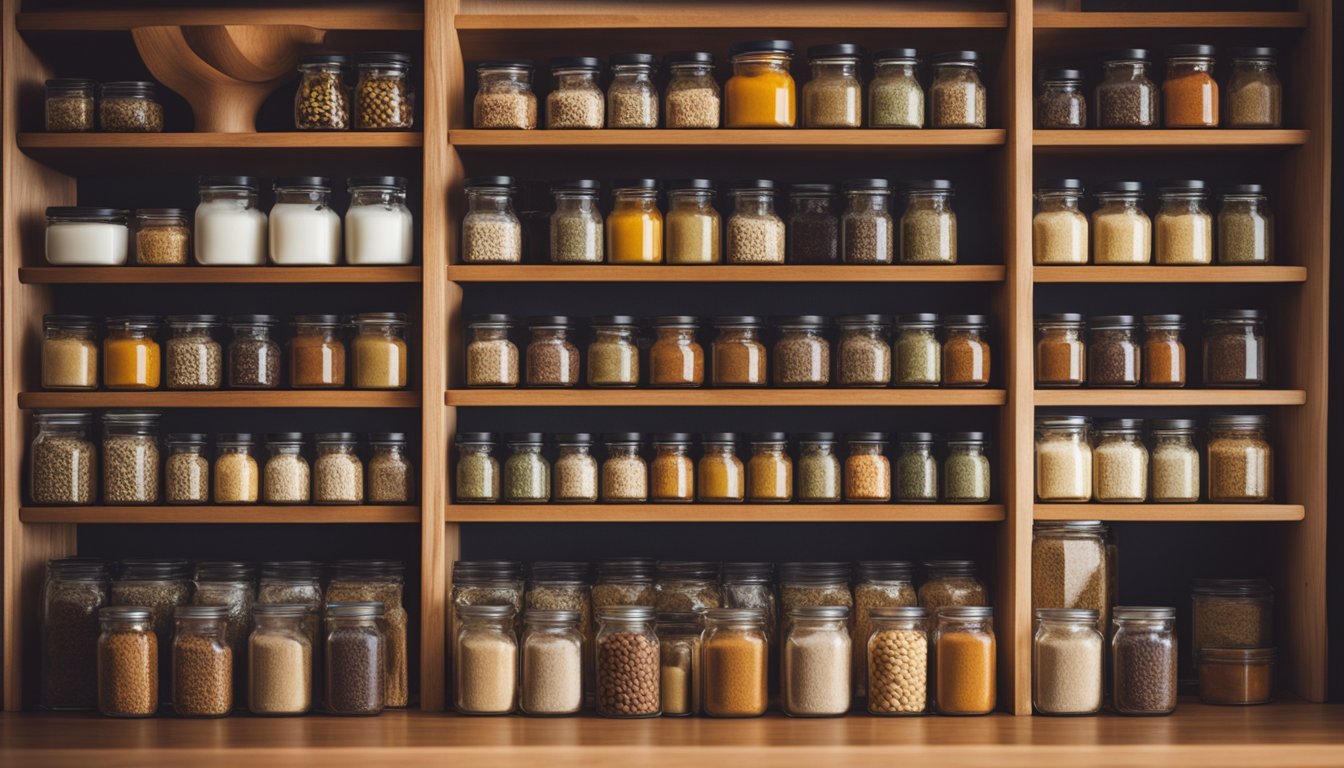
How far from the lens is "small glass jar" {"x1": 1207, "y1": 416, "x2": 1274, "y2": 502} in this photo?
2.51m

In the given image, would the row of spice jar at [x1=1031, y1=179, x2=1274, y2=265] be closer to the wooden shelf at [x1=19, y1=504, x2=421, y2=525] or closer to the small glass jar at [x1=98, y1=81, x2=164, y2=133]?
the wooden shelf at [x1=19, y1=504, x2=421, y2=525]

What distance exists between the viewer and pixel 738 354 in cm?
251

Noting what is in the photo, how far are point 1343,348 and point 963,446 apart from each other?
29.5 inches

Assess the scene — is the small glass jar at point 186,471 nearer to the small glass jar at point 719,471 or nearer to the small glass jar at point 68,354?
the small glass jar at point 68,354

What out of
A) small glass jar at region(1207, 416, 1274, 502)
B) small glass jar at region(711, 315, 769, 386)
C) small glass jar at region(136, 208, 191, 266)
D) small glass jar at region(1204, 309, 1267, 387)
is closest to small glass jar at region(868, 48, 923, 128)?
small glass jar at region(711, 315, 769, 386)

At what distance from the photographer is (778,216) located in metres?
2.59

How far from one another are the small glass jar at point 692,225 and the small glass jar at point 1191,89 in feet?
2.83

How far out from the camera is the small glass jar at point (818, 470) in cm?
251

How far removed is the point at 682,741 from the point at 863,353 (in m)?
0.77

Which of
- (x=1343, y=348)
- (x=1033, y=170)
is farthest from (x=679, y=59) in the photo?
(x=1343, y=348)

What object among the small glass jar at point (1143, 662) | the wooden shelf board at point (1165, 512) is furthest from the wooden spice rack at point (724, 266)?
the small glass jar at point (1143, 662)

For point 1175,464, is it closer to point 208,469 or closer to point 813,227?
point 813,227

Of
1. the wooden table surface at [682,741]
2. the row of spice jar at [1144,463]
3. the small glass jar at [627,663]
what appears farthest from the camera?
the row of spice jar at [1144,463]

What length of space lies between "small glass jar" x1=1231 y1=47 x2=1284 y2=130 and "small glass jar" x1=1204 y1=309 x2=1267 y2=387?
0.35 meters
